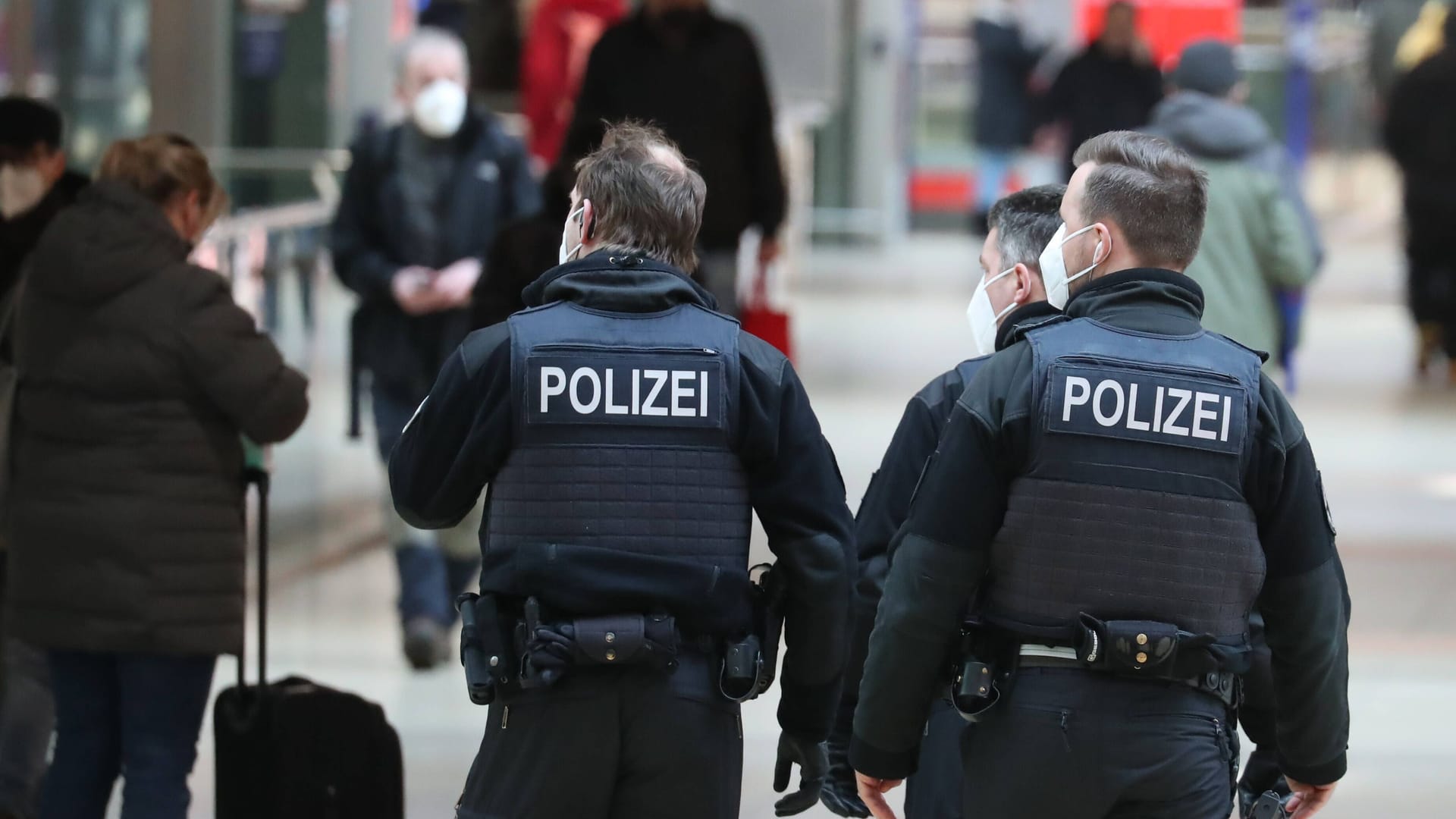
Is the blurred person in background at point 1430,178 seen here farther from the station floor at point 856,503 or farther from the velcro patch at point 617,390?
the velcro patch at point 617,390

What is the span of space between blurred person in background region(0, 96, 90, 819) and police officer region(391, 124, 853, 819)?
1.91m

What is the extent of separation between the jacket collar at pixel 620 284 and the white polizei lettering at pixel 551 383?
0.41 ft

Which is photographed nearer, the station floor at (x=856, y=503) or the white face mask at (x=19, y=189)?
the white face mask at (x=19, y=189)

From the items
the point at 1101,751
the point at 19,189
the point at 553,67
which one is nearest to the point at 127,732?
the point at 19,189

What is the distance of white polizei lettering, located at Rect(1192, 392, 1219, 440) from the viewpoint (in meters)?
2.83

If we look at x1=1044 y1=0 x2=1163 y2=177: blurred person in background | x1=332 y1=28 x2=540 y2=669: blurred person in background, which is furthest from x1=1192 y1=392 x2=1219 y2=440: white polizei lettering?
x1=1044 y1=0 x2=1163 y2=177: blurred person in background

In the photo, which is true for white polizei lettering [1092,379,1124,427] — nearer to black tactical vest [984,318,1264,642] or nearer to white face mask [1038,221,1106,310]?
black tactical vest [984,318,1264,642]

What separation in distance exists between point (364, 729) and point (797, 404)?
1.45 metres

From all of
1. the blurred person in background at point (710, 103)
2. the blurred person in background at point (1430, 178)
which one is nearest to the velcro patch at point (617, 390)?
the blurred person in background at point (710, 103)

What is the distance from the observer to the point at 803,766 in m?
3.23

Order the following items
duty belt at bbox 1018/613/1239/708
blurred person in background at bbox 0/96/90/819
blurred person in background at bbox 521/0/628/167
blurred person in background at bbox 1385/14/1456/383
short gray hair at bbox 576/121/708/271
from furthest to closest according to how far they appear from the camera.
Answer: blurred person in background at bbox 1385/14/1456/383 < blurred person in background at bbox 521/0/628/167 < blurred person in background at bbox 0/96/90/819 < short gray hair at bbox 576/121/708/271 < duty belt at bbox 1018/613/1239/708

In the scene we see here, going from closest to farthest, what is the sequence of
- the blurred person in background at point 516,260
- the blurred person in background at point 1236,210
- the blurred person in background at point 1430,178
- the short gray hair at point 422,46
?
the blurred person in background at point 516,260 < the blurred person in background at point 1236,210 < the short gray hair at point 422,46 < the blurred person in background at point 1430,178

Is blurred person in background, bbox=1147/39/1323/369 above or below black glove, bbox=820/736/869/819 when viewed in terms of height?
above

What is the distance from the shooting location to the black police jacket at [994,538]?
2.86m
